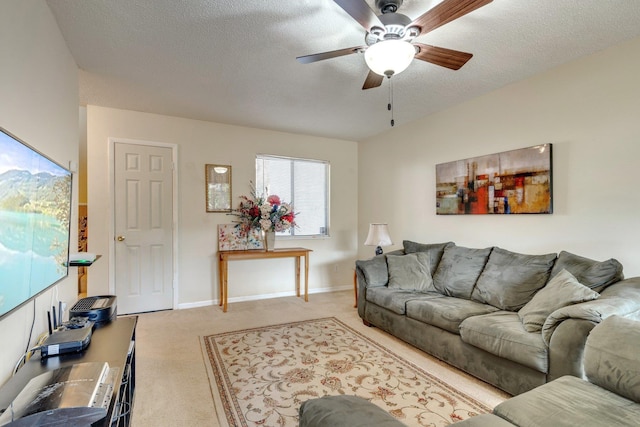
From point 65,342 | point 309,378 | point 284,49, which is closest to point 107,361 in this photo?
point 65,342

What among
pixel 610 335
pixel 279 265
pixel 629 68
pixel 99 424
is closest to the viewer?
pixel 99 424

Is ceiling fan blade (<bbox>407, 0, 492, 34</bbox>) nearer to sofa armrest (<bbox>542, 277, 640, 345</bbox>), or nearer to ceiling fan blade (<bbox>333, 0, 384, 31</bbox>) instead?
ceiling fan blade (<bbox>333, 0, 384, 31</bbox>)

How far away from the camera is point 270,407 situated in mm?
2025

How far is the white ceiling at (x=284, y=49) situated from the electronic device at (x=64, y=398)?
2.06m

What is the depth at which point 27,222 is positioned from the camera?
135 cm

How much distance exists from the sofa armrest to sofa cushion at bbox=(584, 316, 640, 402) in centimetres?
22

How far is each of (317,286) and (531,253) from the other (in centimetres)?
311

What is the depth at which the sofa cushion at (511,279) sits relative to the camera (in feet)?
8.52

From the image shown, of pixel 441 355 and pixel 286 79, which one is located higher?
pixel 286 79

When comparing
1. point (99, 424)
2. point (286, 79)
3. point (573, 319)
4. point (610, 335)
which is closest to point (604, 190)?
point (573, 319)

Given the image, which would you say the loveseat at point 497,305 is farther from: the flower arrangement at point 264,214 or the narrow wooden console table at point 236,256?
the flower arrangement at point 264,214

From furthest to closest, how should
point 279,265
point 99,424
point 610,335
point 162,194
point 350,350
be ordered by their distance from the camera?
1. point 279,265
2. point 162,194
3. point 350,350
4. point 610,335
5. point 99,424

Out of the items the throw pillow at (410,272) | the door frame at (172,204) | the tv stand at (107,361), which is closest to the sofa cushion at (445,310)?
the throw pillow at (410,272)

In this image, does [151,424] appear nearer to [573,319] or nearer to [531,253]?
[573,319]
